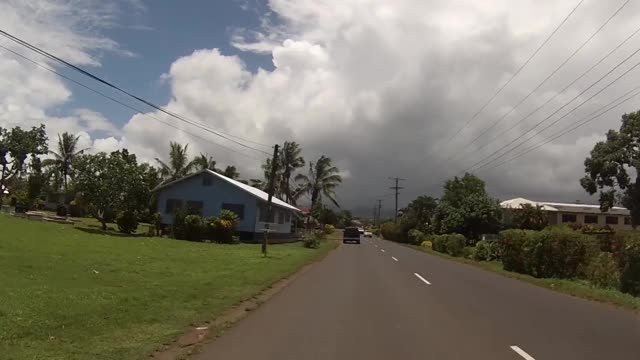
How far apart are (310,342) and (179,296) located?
5136 mm

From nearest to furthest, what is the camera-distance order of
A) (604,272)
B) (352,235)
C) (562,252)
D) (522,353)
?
(522,353) < (604,272) < (562,252) < (352,235)

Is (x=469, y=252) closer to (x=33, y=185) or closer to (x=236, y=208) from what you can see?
(x=236, y=208)

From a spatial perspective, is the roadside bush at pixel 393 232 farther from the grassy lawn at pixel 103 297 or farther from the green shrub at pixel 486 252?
the grassy lawn at pixel 103 297

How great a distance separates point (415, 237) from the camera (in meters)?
74.9

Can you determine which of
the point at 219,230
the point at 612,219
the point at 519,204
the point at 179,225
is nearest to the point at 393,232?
the point at 519,204

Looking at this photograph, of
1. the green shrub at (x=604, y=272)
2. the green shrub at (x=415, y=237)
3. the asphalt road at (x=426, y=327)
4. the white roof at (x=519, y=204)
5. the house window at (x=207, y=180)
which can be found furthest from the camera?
the white roof at (x=519, y=204)

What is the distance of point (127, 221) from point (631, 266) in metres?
33.1

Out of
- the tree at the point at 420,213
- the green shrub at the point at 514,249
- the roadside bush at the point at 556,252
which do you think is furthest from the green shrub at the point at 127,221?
the tree at the point at 420,213

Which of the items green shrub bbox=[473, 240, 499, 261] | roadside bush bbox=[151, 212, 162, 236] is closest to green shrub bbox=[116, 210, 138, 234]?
roadside bush bbox=[151, 212, 162, 236]

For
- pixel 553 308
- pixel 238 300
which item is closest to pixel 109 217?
pixel 238 300

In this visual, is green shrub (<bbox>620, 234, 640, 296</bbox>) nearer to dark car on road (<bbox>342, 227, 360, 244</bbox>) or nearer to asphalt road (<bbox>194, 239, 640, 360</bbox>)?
asphalt road (<bbox>194, 239, 640, 360</bbox>)

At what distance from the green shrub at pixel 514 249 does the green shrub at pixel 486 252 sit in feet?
25.3

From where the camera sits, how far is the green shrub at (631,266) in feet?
58.4

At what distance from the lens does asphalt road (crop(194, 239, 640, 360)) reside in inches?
336
